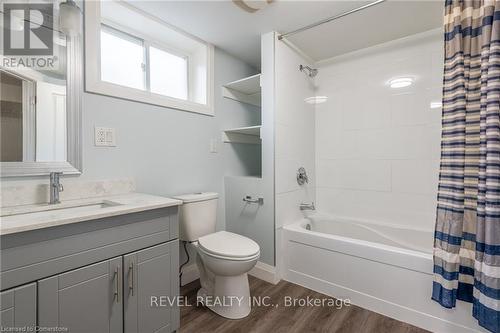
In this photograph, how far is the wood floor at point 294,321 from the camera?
1.52 metres

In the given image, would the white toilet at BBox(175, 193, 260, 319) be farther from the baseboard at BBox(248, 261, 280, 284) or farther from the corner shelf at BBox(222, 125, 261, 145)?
the corner shelf at BBox(222, 125, 261, 145)

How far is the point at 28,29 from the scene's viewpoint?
1.29 metres

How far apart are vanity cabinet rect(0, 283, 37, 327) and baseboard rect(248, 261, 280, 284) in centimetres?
161

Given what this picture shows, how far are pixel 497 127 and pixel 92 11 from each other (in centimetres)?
243

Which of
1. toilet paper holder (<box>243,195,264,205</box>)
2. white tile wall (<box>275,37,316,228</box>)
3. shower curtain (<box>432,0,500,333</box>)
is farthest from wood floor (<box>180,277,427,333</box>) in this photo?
Answer: toilet paper holder (<box>243,195,264,205</box>)

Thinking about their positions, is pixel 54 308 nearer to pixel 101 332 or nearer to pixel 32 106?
pixel 101 332

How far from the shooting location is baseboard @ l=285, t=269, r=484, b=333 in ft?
4.81

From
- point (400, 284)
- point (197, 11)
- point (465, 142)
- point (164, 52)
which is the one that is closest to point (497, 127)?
point (465, 142)

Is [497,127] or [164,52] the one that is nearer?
[497,127]

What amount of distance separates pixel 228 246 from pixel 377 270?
1.07 metres

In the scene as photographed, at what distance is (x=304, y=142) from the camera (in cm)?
255

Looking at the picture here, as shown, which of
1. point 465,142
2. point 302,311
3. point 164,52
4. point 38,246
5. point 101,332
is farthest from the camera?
point 164,52

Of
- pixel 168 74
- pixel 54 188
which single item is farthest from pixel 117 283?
pixel 168 74

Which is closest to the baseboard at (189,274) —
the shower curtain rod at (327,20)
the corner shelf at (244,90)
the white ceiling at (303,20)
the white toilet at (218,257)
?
the white toilet at (218,257)
